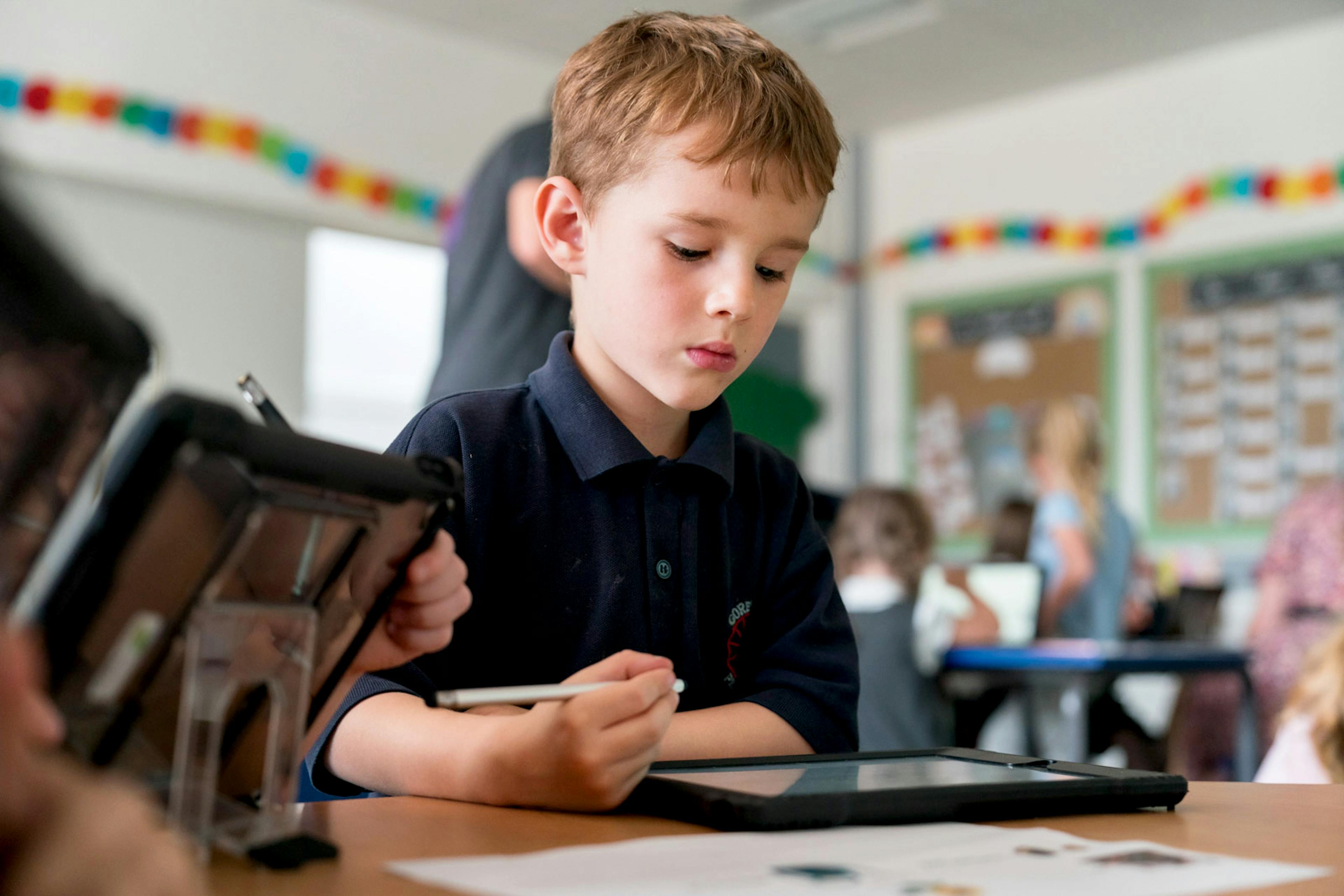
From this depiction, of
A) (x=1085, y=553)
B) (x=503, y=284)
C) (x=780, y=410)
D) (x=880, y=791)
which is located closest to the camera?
(x=880, y=791)

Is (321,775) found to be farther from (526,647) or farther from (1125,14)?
(1125,14)

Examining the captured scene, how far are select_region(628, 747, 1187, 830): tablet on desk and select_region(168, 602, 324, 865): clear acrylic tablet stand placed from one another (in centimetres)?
17

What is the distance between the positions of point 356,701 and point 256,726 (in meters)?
0.25

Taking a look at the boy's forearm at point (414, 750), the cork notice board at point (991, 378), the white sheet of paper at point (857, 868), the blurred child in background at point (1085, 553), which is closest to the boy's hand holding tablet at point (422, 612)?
the boy's forearm at point (414, 750)

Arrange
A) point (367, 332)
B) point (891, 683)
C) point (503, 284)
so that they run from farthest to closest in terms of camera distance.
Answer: point (367, 332), point (891, 683), point (503, 284)

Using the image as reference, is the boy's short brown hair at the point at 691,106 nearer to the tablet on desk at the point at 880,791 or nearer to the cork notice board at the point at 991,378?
the tablet on desk at the point at 880,791

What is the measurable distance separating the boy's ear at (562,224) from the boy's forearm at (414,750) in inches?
15.0

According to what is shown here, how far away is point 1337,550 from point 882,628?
1.08 m

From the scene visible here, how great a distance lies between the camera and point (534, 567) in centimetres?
97

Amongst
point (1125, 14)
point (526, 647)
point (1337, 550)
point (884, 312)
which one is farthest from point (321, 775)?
point (884, 312)

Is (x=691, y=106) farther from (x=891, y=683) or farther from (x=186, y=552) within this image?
(x=891, y=683)

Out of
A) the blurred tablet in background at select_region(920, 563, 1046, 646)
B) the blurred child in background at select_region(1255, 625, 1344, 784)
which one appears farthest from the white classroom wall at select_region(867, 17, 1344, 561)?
the blurred child in background at select_region(1255, 625, 1344, 784)

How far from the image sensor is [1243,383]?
16.3ft

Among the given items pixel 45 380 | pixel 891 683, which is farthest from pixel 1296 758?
pixel 891 683
